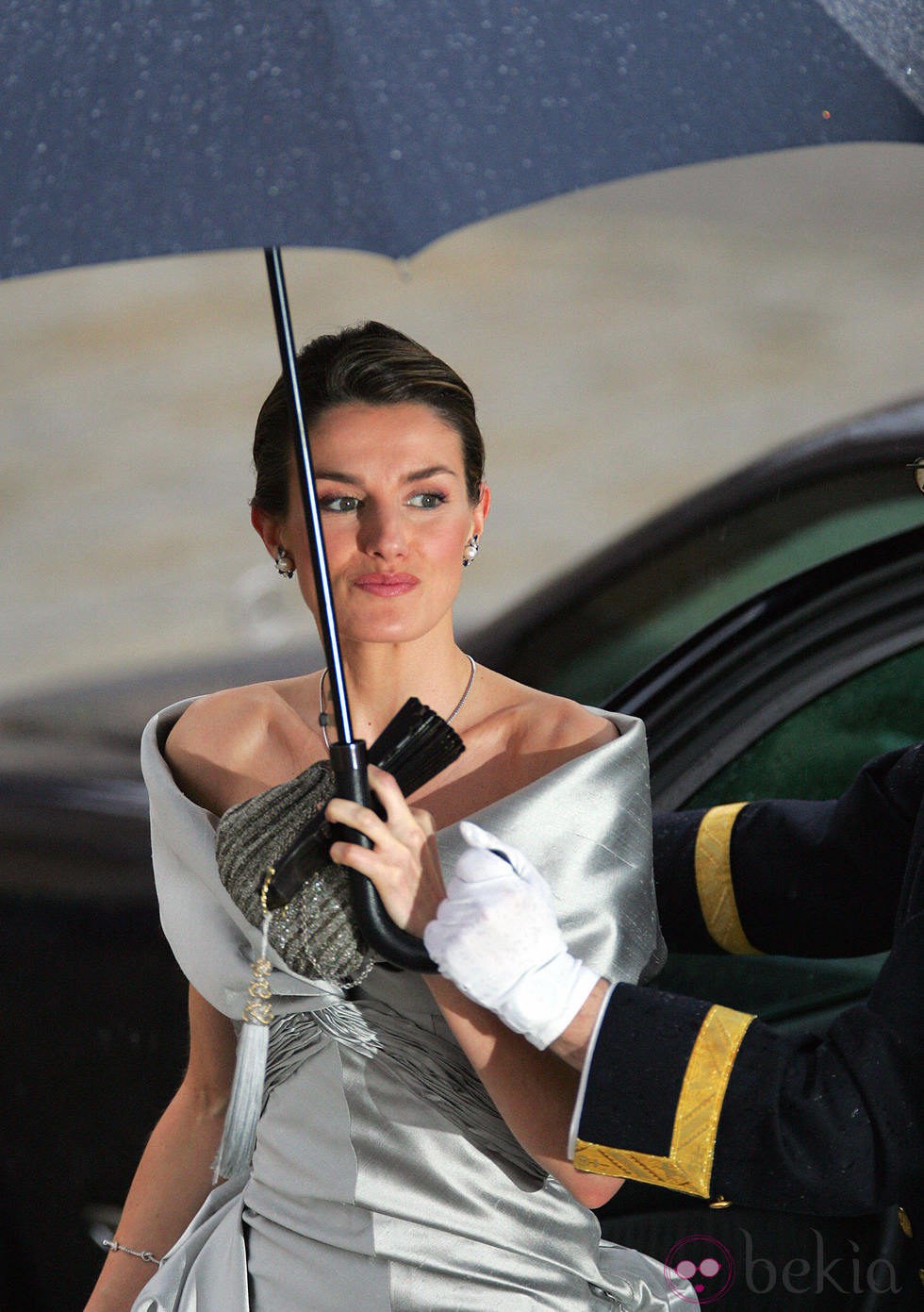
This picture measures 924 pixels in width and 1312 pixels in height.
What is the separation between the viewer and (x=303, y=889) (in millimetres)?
1090

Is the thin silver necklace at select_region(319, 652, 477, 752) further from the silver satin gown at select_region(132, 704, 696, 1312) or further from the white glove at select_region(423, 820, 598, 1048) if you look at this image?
the white glove at select_region(423, 820, 598, 1048)

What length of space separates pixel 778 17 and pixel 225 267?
1026 mm

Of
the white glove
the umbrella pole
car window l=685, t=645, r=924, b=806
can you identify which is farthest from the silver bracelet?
car window l=685, t=645, r=924, b=806

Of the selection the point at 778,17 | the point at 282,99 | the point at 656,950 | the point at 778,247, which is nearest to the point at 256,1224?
the point at 656,950

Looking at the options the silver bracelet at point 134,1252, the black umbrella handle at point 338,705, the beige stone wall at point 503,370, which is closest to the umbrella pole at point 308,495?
the black umbrella handle at point 338,705

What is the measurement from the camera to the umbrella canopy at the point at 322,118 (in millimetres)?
859

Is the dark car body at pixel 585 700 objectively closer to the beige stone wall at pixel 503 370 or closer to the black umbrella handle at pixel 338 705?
the beige stone wall at pixel 503 370

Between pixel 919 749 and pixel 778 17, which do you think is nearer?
pixel 778 17

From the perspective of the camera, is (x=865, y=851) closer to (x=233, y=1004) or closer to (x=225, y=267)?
(x=233, y=1004)

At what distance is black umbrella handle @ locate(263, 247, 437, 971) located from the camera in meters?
1.05

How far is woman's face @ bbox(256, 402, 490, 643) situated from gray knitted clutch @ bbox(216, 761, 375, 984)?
164 mm

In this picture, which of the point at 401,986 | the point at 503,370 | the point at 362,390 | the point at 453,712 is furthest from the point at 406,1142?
the point at 503,370

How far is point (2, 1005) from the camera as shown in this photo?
5.94 ft

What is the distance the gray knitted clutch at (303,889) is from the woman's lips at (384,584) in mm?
167
